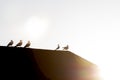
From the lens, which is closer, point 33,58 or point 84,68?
point 33,58

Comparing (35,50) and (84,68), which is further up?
(35,50)

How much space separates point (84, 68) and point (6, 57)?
1080 centimetres

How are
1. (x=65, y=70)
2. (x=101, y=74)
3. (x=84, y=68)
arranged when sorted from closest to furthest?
(x=65, y=70) < (x=84, y=68) < (x=101, y=74)

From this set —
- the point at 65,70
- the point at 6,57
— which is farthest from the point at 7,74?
the point at 65,70

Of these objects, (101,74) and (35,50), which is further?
(101,74)

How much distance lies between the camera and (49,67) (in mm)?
32250

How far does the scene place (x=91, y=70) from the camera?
3797 cm

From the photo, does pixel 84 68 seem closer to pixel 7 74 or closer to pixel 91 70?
pixel 91 70

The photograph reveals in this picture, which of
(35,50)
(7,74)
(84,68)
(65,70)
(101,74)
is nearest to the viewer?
(7,74)

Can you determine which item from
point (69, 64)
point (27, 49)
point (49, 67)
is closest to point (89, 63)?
point (69, 64)

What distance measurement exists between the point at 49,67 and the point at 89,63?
7012mm

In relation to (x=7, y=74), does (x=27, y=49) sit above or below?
above

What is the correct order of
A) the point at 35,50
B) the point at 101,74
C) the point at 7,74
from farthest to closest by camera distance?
the point at 101,74 → the point at 35,50 → the point at 7,74

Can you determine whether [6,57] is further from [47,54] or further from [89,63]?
[89,63]
